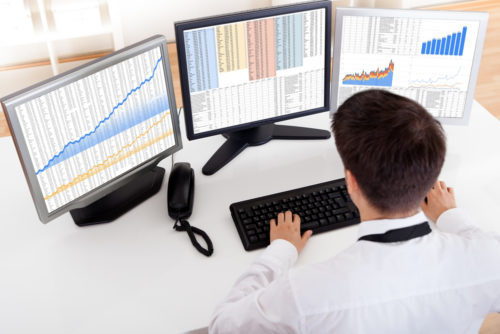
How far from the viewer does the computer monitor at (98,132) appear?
1.39m

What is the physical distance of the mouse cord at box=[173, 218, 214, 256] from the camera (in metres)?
1.49

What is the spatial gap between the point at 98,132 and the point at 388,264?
0.84m


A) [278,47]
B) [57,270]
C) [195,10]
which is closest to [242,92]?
[278,47]

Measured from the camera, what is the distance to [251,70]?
1.72 m

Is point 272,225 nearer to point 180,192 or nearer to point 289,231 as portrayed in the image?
point 289,231

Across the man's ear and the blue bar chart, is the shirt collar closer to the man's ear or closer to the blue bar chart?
the man's ear

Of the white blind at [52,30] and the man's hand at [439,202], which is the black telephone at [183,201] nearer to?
the man's hand at [439,202]

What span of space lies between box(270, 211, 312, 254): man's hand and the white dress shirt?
0.30 m

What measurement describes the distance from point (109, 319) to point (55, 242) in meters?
0.34

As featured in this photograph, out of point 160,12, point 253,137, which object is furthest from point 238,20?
point 160,12

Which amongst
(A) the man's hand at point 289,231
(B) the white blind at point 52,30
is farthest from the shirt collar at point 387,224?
(B) the white blind at point 52,30

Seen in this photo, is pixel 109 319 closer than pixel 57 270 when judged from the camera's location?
Yes

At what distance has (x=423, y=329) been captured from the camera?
3.72 feet

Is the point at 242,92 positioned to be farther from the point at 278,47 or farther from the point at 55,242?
the point at 55,242
